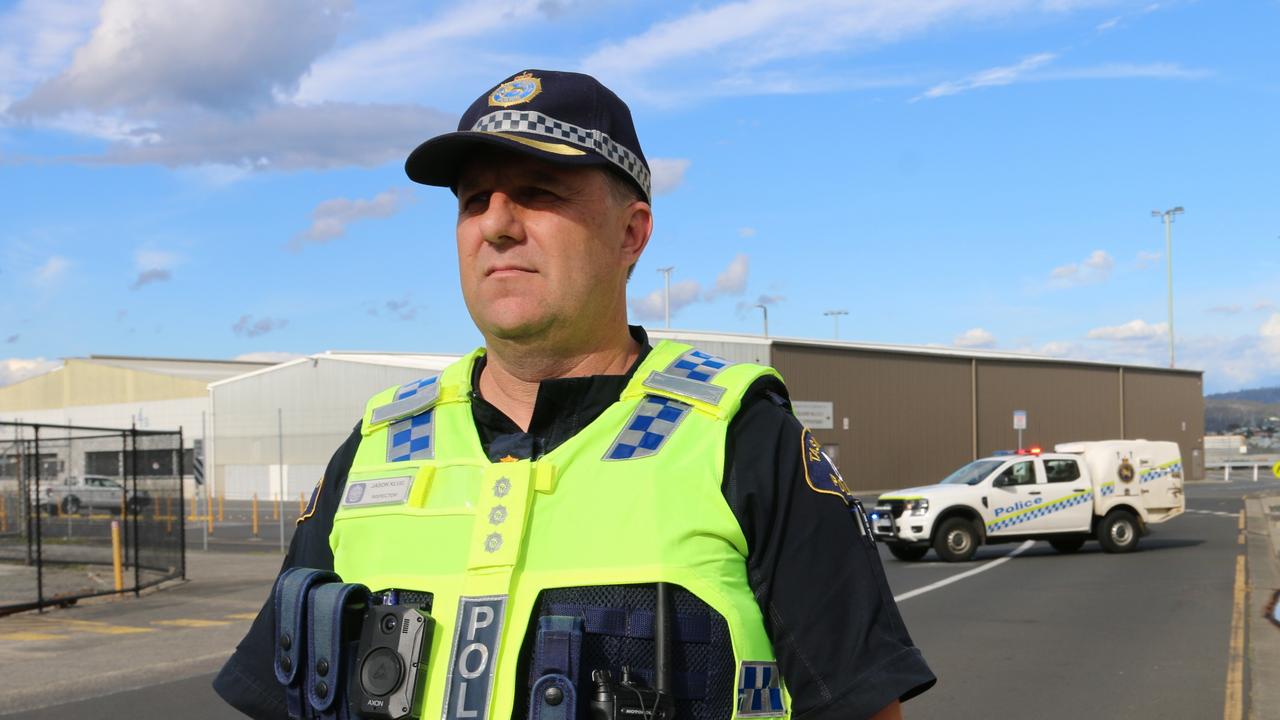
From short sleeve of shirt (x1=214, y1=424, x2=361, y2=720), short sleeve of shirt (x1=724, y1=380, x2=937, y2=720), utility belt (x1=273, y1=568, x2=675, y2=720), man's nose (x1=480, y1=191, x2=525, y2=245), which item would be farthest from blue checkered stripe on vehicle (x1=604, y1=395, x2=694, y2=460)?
short sleeve of shirt (x1=214, y1=424, x2=361, y2=720)

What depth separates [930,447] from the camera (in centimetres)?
5231

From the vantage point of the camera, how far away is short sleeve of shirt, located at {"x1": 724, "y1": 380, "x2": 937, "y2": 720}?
5.82 ft

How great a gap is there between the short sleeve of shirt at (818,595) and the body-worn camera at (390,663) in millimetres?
499

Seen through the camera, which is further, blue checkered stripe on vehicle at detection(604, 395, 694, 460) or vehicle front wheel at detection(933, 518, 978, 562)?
vehicle front wheel at detection(933, 518, 978, 562)

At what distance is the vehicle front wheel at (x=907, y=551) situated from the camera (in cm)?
1930

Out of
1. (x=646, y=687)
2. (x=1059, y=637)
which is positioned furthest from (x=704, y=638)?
(x=1059, y=637)

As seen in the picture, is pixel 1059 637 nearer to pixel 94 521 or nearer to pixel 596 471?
pixel 596 471

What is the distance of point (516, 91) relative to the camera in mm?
2090

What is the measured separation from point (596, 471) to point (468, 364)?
499 millimetres

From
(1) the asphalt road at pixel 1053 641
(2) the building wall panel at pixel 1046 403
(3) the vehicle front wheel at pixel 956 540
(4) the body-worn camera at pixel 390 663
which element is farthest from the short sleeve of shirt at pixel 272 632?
(2) the building wall panel at pixel 1046 403

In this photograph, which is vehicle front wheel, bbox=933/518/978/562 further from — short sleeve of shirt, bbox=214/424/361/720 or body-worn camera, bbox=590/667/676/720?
body-worn camera, bbox=590/667/676/720

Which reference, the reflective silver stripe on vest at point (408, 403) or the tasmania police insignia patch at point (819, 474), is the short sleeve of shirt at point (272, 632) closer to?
the reflective silver stripe on vest at point (408, 403)

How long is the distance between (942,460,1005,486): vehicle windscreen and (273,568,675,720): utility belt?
18.6 metres

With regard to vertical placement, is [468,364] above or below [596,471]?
above
